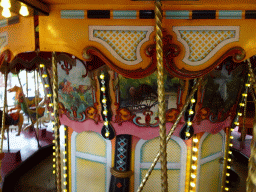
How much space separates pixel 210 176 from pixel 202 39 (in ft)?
6.86

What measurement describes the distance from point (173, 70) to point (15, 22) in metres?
0.93

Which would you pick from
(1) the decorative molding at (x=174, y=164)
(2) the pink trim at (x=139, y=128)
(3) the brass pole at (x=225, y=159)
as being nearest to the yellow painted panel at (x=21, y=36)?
(2) the pink trim at (x=139, y=128)

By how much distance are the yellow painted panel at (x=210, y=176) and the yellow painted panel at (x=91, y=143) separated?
1.24m

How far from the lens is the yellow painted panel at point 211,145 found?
241 centimetres

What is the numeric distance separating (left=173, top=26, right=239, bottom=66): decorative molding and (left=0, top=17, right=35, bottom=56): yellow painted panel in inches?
30.2

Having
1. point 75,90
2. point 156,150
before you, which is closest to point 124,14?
point 75,90

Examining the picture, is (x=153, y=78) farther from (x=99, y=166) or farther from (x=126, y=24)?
(x=99, y=166)

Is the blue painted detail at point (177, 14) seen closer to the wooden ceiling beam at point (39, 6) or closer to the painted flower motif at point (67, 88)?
the wooden ceiling beam at point (39, 6)

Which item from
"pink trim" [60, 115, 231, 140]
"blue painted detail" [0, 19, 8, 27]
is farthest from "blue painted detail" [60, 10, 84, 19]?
"pink trim" [60, 115, 231, 140]

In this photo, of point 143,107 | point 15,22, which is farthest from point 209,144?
point 15,22

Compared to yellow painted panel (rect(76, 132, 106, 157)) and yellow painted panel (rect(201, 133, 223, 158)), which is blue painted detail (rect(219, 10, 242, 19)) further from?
yellow painted panel (rect(76, 132, 106, 157))

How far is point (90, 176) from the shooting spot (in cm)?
252

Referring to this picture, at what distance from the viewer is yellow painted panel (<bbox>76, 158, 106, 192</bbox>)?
2482 mm

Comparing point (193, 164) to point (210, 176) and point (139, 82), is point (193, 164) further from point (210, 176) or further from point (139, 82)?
point (139, 82)
